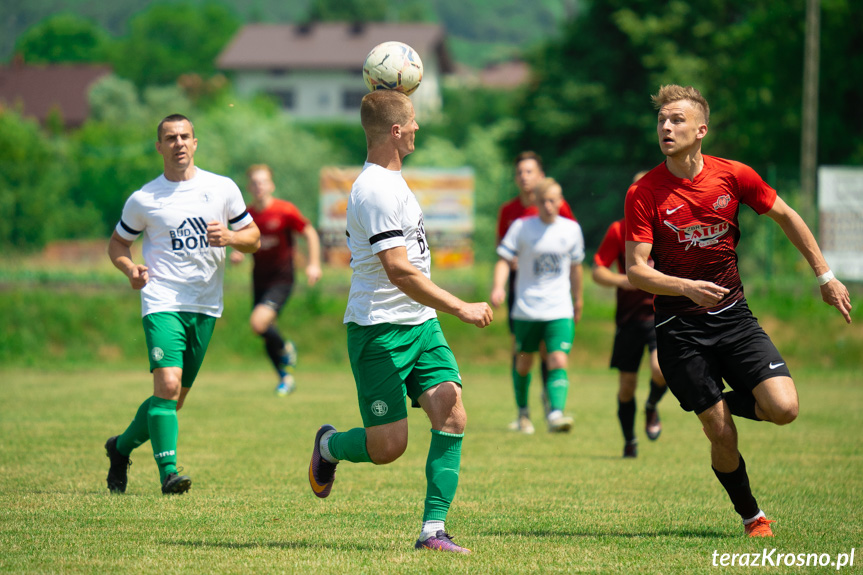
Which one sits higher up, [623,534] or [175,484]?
[175,484]

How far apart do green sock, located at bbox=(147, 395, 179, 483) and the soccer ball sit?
8.57ft

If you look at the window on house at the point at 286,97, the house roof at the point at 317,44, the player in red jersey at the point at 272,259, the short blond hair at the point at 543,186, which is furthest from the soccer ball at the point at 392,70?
the window on house at the point at 286,97

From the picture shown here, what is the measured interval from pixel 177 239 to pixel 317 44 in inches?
3870

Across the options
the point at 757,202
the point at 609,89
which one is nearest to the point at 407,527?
the point at 757,202

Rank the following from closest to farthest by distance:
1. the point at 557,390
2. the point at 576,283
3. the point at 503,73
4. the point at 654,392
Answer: the point at 654,392, the point at 557,390, the point at 576,283, the point at 503,73

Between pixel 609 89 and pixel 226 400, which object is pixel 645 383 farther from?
pixel 609 89

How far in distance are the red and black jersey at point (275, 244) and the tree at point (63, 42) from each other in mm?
54703

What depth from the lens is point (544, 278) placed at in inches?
392

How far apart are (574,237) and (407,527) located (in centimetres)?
509

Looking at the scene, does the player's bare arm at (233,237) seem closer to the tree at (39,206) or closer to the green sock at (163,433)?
the green sock at (163,433)

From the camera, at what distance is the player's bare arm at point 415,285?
185 inches

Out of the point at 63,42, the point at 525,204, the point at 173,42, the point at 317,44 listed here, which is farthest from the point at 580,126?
the point at 173,42

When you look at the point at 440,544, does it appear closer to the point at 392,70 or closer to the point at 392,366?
the point at 392,366

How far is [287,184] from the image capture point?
24.8 m
